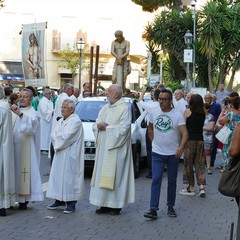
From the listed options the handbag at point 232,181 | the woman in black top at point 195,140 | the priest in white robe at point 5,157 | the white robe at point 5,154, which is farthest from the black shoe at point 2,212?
the handbag at point 232,181

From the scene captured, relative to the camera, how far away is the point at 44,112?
54.6 feet

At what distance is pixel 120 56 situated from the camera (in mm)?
16969

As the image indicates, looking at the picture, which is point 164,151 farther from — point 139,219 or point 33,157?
point 33,157

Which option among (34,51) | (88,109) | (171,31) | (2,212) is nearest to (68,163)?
(2,212)

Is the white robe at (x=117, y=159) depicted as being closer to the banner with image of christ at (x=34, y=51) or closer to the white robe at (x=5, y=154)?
the white robe at (x=5, y=154)

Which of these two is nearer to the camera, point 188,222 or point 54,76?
point 188,222

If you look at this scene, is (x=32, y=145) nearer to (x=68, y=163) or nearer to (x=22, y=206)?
(x=68, y=163)

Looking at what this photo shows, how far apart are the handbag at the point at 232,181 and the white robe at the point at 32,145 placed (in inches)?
149

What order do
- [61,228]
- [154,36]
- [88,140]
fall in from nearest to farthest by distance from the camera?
[61,228] → [88,140] → [154,36]

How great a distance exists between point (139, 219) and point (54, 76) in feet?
170

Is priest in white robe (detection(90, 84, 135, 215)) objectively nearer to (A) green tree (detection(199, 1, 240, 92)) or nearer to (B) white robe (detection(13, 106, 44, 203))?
(B) white robe (detection(13, 106, 44, 203))

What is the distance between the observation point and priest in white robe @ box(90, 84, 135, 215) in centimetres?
853

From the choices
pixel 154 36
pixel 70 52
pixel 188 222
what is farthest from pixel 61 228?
pixel 70 52

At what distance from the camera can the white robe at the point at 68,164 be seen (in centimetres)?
855
